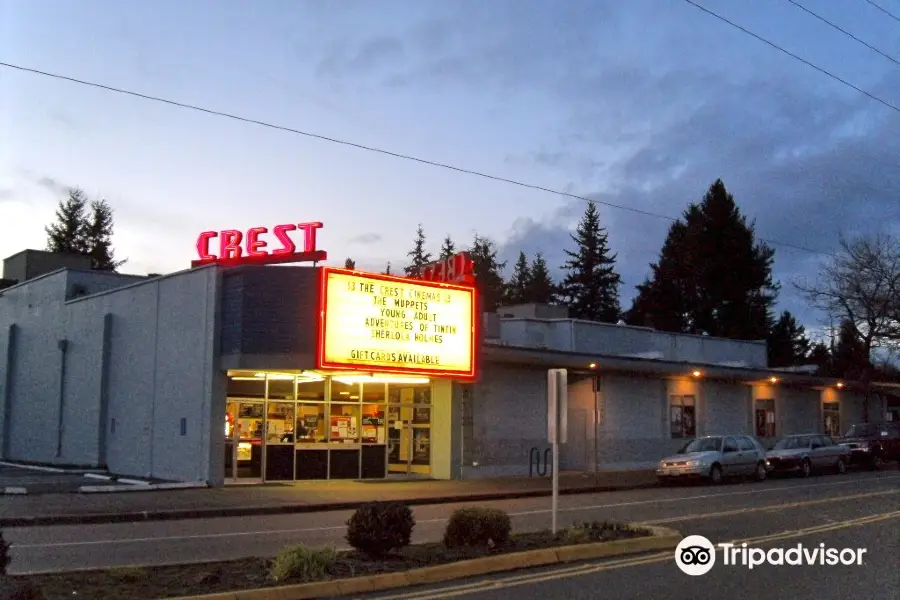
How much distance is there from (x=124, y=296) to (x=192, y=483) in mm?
8600

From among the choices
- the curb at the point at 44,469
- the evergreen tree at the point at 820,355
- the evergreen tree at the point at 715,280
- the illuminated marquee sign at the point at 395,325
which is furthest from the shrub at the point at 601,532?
the evergreen tree at the point at 820,355

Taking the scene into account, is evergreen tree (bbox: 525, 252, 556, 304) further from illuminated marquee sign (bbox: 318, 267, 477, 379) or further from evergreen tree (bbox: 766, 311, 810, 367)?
illuminated marquee sign (bbox: 318, 267, 477, 379)

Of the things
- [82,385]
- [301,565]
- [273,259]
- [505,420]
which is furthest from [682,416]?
[301,565]

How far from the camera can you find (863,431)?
3888 centimetres

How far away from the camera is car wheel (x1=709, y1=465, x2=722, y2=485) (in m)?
29.4

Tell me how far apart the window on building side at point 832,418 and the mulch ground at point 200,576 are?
134ft

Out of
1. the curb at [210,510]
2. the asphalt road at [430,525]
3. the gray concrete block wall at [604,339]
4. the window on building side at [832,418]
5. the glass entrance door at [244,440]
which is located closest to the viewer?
the asphalt road at [430,525]

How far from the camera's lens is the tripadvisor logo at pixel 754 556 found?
1182cm

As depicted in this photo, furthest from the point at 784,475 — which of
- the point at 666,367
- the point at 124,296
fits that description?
the point at 124,296

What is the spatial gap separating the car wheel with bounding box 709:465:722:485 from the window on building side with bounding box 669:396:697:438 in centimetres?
895

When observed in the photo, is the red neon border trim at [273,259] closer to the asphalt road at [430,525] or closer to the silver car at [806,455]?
the asphalt road at [430,525]

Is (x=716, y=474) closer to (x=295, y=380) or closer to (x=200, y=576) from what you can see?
(x=295, y=380)

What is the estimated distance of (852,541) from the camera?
13938 millimetres

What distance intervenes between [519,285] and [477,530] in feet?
329
